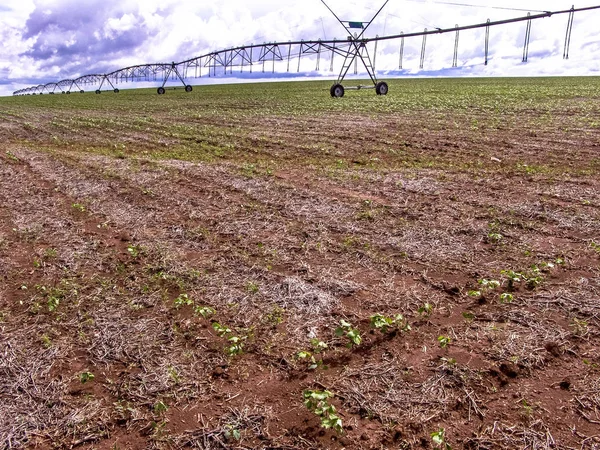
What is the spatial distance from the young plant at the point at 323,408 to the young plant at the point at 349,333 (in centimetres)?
85

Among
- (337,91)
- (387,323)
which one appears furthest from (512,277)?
(337,91)

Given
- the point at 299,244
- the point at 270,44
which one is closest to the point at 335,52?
the point at 270,44

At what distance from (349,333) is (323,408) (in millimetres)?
1158

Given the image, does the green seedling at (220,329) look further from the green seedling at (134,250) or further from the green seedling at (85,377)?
the green seedling at (134,250)

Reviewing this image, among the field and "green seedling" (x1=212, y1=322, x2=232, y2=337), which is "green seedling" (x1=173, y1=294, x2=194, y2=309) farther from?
"green seedling" (x1=212, y1=322, x2=232, y2=337)

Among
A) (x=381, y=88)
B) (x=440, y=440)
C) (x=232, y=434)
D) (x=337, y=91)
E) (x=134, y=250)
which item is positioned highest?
(x=381, y=88)

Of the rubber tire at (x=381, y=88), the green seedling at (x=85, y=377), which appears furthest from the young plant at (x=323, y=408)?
the rubber tire at (x=381, y=88)

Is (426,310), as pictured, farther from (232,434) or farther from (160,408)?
(160,408)

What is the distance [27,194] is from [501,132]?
60.6 feet

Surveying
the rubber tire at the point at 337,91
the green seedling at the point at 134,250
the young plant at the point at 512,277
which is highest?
the rubber tire at the point at 337,91

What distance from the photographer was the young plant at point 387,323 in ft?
16.5

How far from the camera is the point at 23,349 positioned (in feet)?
15.8

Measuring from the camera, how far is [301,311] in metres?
5.50

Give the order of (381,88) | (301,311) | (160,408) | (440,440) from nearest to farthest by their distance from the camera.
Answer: (440,440) → (160,408) → (301,311) → (381,88)
